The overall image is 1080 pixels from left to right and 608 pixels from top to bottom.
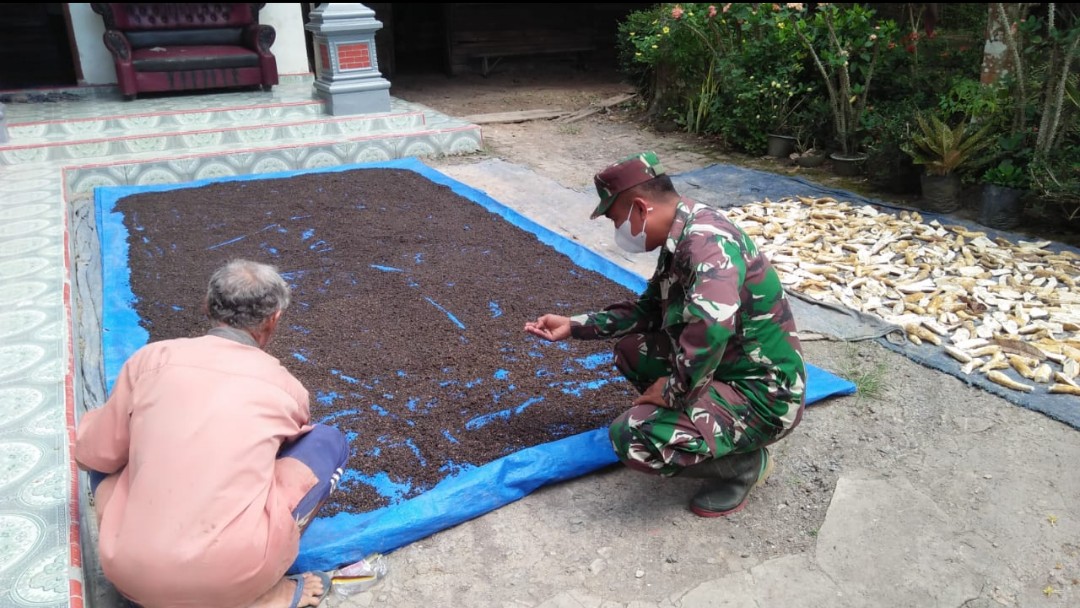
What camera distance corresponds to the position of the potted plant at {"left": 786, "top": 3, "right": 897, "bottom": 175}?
535cm

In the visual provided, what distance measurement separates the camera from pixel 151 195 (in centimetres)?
469

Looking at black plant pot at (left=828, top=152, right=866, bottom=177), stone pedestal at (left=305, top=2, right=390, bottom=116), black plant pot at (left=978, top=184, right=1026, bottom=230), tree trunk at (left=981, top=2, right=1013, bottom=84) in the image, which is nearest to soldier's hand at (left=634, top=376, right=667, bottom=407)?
black plant pot at (left=978, top=184, right=1026, bottom=230)

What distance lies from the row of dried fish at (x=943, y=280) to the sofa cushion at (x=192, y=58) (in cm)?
496

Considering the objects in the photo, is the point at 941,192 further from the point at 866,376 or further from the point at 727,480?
the point at 727,480

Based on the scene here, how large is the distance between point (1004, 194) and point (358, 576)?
4008mm

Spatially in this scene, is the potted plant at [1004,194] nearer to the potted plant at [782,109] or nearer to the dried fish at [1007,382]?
the potted plant at [782,109]

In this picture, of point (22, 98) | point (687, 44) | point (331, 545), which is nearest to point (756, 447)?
point (331, 545)

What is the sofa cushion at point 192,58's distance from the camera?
22.1ft

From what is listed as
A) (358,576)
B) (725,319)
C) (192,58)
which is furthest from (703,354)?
(192,58)

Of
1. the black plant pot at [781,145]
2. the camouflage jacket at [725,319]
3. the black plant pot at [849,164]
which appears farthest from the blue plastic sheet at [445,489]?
the black plant pot at [781,145]

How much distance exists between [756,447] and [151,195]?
413cm

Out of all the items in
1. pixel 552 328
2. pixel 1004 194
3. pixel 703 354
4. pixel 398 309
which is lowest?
pixel 398 309

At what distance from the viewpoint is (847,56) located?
17.2ft

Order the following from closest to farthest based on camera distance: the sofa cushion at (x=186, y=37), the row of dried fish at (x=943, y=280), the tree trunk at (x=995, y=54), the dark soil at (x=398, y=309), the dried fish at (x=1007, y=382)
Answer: the dark soil at (x=398, y=309) → the dried fish at (x=1007, y=382) → the row of dried fish at (x=943, y=280) → the tree trunk at (x=995, y=54) → the sofa cushion at (x=186, y=37)
